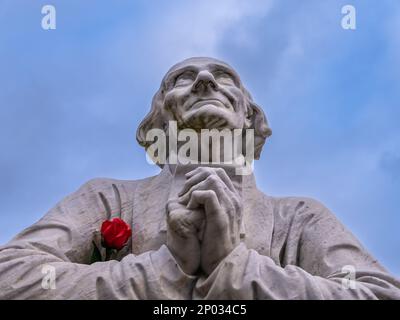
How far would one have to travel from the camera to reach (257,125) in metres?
11.5

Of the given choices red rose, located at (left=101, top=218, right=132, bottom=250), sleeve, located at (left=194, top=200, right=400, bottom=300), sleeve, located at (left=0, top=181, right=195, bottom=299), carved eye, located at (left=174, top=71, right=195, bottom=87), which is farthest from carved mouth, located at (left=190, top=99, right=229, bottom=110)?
sleeve, located at (left=0, top=181, right=195, bottom=299)

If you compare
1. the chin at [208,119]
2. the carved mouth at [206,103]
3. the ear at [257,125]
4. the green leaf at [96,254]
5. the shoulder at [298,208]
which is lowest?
the green leaf at [96,254]

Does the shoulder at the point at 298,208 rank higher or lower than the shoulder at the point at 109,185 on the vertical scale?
lower

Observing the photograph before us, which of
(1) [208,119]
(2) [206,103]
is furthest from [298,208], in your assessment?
(2) [206,103]

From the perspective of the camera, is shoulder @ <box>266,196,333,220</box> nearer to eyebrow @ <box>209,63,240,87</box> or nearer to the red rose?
eyebrow @ <box>209,63,240,87</box>

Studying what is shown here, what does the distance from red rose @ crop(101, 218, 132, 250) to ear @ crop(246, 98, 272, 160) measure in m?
1.58

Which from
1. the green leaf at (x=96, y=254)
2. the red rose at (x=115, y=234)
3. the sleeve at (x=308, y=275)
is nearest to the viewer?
the sleeve at (x=308, y=275)

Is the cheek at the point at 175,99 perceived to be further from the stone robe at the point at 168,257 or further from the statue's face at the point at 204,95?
the stone robe at the point at 168,257

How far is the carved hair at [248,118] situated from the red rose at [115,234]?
1.31 m

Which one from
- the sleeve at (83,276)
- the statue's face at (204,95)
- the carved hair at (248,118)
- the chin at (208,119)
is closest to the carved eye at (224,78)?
the statue's face at (204,95)

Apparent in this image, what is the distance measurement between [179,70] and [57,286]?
2640mm

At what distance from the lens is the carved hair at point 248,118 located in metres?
11.4

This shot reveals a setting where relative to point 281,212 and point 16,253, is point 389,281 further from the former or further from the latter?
point 16,253

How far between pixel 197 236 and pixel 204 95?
1.82 m
